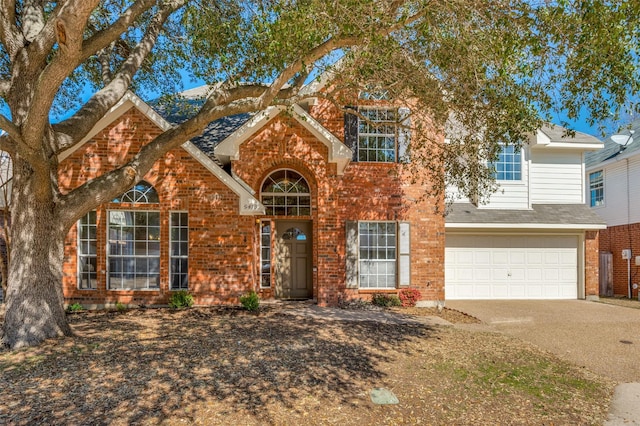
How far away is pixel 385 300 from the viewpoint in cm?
1084

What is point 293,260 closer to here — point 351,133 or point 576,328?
point 351,133

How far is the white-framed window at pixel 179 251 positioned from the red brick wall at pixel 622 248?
1632cm

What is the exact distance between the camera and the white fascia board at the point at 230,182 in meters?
9.67

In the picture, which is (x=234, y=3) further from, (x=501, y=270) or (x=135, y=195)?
(x=501, y=270)

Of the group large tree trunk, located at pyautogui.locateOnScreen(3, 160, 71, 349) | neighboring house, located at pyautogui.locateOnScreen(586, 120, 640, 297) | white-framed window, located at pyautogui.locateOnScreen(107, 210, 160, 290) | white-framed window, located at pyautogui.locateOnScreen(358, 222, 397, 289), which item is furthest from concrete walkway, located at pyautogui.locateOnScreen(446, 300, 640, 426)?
large tree trunk, located at pyautogui.locateOnScreen(3, 160, 71, 349)

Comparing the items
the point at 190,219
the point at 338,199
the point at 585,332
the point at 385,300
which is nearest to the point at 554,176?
the point at 585,332

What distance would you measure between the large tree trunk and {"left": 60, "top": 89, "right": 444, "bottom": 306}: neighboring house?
334 centimetres

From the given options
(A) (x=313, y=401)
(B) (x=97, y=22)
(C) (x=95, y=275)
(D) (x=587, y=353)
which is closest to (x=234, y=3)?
(B) (x=97, y=22)

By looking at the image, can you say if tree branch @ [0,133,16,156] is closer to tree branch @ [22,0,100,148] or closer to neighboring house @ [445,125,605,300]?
tree branch @ [22,0,100,148]

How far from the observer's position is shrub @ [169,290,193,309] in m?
9.57

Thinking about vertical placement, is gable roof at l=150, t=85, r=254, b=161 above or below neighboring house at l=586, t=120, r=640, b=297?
above

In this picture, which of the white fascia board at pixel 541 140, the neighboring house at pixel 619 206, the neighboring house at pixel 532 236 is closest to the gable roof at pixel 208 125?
the neighboring house at pixel 532 236

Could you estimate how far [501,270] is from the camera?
13.2 m

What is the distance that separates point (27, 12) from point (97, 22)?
9.45 ft
